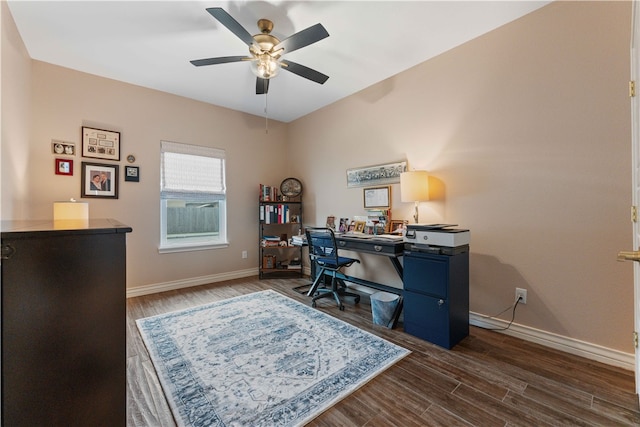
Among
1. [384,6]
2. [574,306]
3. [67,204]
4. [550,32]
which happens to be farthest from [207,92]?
[574,306]

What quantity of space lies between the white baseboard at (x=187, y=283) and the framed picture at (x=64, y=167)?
4.91 ft

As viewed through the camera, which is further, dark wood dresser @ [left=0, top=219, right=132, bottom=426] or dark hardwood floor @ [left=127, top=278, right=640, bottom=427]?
dark hardwood floor @ [left=127, top=278, right=640, bottom=427]

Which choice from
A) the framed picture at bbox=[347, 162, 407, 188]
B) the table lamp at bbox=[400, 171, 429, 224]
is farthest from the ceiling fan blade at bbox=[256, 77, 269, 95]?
the table lamp at bbox=[400, 171, 429, 224]

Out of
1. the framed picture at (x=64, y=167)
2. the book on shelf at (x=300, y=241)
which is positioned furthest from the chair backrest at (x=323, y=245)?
the framed picture at (x=64, y=167)

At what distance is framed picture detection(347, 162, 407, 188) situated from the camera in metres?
3.05

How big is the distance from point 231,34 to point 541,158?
2816 mm

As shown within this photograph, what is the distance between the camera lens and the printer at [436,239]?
2043 millimetres

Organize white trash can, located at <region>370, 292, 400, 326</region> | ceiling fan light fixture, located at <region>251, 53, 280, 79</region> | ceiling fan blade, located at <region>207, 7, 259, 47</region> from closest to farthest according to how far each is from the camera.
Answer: ceiling fan blade, located at <region>207, 7, 259, 47</region> < ceiling fan light fixture, located at <region>251, 53, 280, 79</region> < white trash can, located at <region>370, 292, 400, 326</region>

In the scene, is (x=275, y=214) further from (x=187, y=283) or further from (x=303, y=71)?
(x=303, y=71)

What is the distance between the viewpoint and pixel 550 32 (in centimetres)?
201

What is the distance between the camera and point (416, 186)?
257 centimetres

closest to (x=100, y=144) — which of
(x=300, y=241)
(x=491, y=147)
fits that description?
(x=300, y=241)

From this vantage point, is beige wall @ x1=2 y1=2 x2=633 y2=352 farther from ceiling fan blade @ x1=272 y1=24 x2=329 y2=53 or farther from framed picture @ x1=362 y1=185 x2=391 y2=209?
ceiling fan blade @ x1=272 y1=24 x2=329 y2=53

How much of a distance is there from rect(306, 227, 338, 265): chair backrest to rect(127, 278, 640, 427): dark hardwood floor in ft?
3.32
